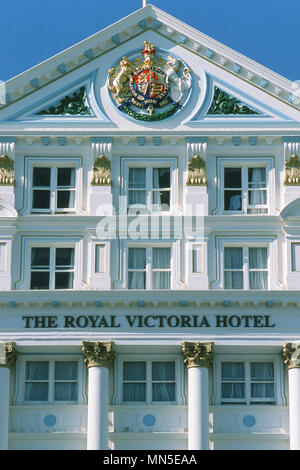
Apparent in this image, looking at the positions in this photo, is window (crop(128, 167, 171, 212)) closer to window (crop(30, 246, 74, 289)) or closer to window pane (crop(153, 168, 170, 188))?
window pane (crop(153, 168, 170, 188))

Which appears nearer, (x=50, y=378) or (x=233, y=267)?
(x=50, y=378)

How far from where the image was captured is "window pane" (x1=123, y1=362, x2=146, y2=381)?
214ft

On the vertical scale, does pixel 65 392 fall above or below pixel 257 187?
below

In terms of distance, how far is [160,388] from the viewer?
65250 mm

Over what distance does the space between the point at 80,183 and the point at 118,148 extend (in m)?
2.11

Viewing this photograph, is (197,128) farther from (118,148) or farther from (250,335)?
(250,335)

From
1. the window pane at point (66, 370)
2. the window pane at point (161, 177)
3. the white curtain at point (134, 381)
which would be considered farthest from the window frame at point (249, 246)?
the window pane at point (66, 370)

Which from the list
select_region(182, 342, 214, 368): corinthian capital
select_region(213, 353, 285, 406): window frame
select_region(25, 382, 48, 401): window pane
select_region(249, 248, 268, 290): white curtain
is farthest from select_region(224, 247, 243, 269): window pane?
select_region(25, 382, 48, 401): window pane

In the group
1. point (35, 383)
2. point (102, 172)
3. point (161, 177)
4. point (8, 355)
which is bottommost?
point (35, 383)

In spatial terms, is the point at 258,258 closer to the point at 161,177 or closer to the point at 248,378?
the point at 248,378

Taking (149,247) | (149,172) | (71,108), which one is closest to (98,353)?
(149,247)

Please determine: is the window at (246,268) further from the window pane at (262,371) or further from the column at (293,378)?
the window pane at (262,371)

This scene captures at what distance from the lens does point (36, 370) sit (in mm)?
65438

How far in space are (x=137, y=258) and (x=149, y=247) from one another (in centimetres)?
65
